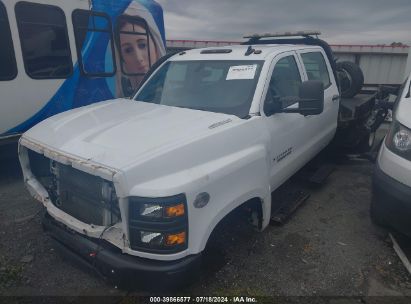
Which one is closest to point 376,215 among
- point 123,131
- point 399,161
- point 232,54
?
point 399,161

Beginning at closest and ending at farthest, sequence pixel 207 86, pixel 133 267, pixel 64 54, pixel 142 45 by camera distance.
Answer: pixel 133 267, pixel 207 86, pixel 64 54, pixel 142 45

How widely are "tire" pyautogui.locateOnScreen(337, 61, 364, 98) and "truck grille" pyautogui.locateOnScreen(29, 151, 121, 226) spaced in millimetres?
4805

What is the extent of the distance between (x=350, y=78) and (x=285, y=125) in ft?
9.98

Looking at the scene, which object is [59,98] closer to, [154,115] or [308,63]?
[154,115]

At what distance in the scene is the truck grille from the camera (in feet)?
7.43

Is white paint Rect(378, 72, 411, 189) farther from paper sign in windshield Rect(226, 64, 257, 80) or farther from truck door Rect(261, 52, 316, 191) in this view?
paper sign in windshield Rect(226, 64, 257, 80)

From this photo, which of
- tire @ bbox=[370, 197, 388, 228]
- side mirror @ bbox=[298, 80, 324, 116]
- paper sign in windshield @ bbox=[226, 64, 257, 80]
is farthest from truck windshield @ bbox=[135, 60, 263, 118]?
tire @ bbox=[370, 197, 388, 228]

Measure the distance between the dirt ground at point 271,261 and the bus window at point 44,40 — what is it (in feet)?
7.40

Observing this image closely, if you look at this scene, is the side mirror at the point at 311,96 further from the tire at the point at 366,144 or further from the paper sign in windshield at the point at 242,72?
the tire at the point at 366,144

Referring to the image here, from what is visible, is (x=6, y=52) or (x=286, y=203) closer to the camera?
(x=286, y=203)

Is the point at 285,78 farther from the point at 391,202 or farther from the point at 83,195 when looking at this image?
the point at 83,195

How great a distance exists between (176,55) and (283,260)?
269 centimetres

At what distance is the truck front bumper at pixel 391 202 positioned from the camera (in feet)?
8.96

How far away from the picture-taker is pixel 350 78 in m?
5.68
